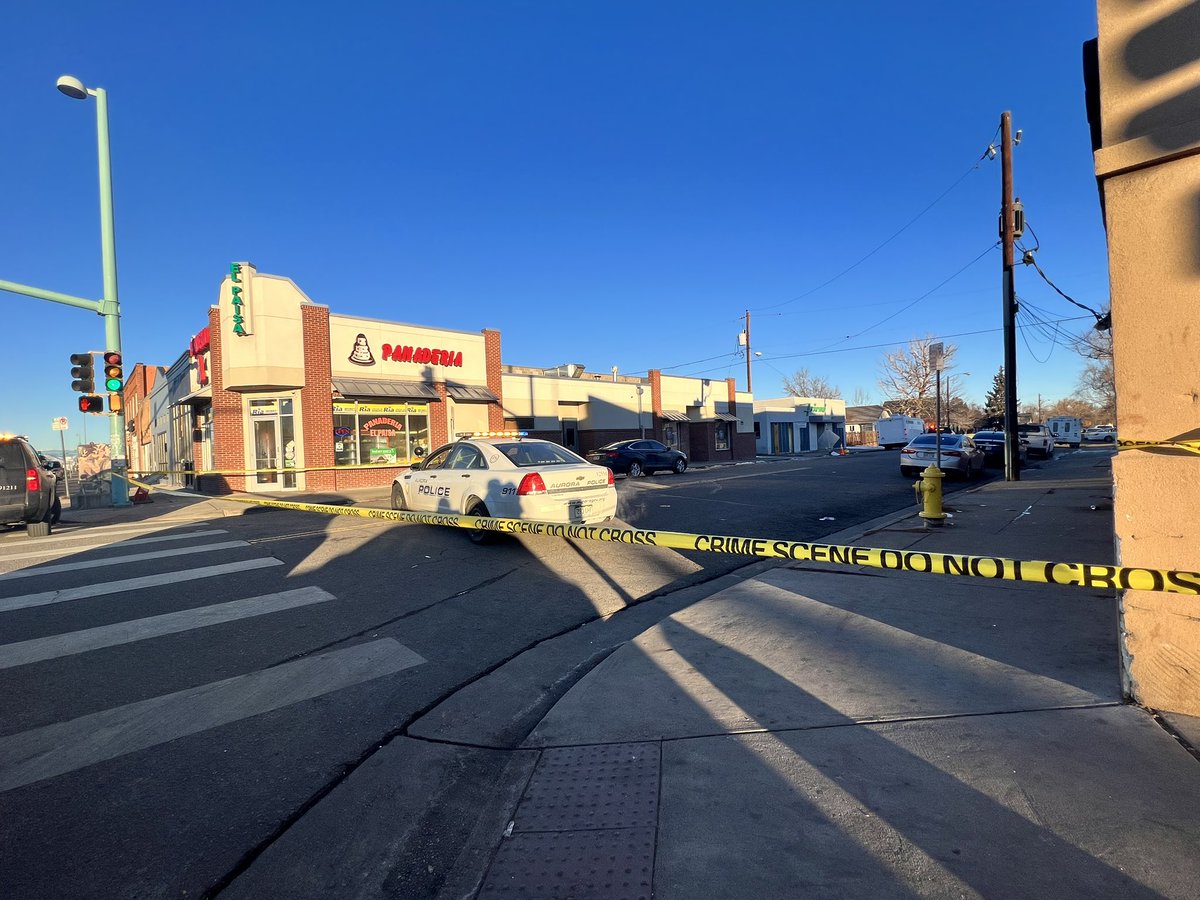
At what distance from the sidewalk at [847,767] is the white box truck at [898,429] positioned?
5154cm

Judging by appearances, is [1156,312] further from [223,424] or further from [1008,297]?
[223,424]

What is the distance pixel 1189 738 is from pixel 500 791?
3280 mm

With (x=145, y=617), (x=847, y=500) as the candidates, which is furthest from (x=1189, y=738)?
(x=847, y=500)

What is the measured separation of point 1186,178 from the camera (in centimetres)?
346

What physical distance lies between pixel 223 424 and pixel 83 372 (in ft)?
20.9

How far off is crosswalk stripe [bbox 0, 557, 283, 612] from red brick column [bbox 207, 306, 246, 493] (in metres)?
15.4

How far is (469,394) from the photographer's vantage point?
2491 cm

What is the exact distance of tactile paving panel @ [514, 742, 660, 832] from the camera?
2.68 metres

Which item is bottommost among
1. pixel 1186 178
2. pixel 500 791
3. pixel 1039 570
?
pixel 500 791

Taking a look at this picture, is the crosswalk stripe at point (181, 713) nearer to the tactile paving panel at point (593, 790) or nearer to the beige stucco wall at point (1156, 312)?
the tactile paving panel at point (593, 790)

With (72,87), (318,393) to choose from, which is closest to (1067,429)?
(318,393)

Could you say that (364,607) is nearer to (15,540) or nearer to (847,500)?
(15,540)

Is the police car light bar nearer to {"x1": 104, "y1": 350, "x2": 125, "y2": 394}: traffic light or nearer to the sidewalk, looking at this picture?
the sidewalk

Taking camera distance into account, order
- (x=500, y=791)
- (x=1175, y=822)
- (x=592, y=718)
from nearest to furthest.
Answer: (x=1175, y=822) < (x=500, y=791) < (x=592, y=718)
